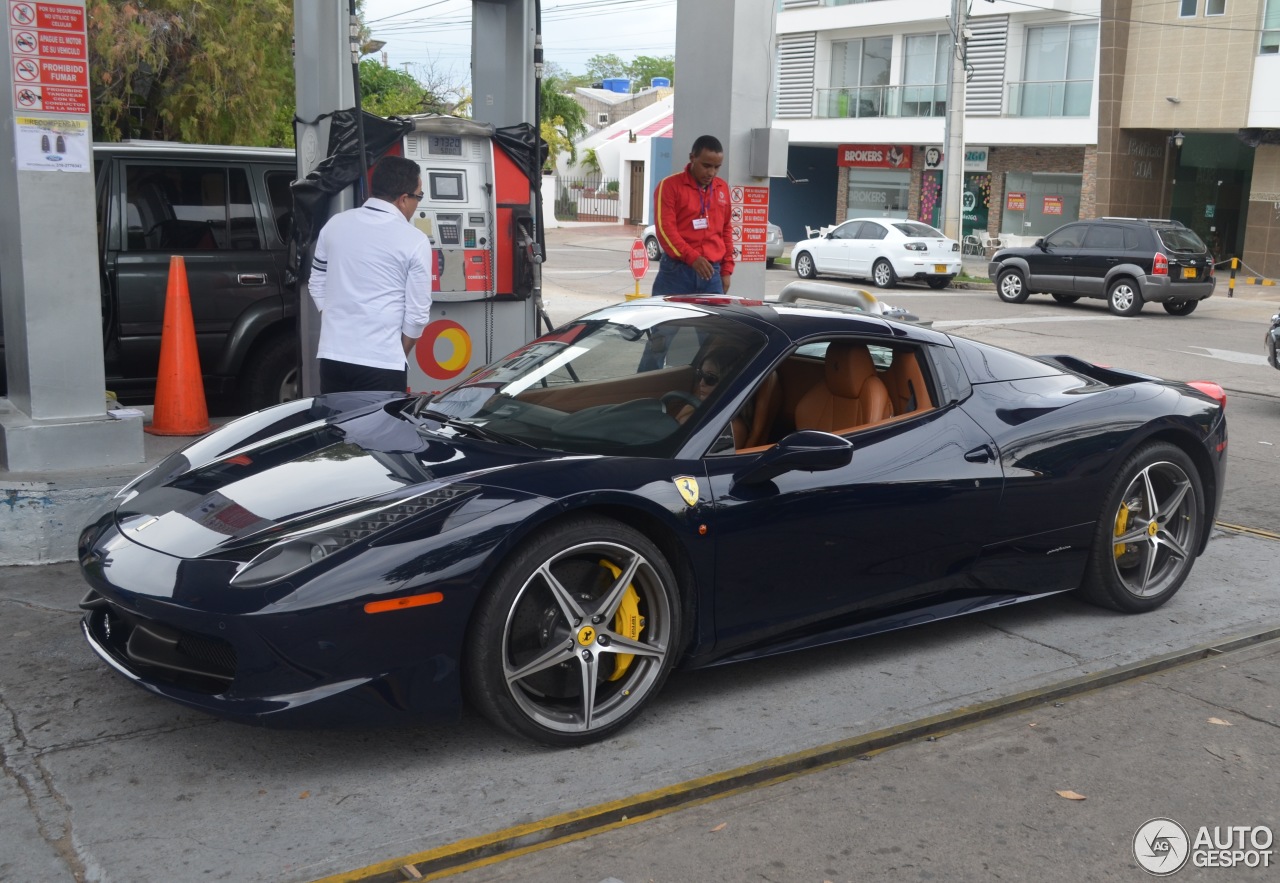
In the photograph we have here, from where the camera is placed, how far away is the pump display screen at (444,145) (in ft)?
27.1

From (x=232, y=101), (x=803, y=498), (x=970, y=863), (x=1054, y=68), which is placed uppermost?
(x=1054, y=68)

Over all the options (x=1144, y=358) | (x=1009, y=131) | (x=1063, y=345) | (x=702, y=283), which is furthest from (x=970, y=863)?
(x=1009, y=131)

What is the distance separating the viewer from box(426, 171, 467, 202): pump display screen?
8.34 m

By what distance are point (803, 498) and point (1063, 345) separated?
1319 centimetres

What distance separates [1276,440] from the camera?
9.83 m

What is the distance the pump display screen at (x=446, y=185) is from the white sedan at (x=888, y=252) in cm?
1808

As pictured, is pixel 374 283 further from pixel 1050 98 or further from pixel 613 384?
pixel 1050 98

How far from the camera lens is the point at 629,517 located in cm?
400

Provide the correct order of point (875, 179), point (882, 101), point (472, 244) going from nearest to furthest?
point (472, 244), point (882, 101), point (875, 179)

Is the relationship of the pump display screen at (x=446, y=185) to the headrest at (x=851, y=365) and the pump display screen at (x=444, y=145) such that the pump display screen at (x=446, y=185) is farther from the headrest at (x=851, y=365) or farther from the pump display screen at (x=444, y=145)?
the headrest at (x=851, y=365)

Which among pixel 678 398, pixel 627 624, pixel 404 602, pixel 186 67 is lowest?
pixel 627 624

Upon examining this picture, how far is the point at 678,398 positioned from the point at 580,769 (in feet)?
4.38

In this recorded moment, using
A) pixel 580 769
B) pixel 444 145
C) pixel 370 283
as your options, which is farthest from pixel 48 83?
pixel 580 769

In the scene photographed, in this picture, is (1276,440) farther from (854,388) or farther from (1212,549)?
(854,388)
